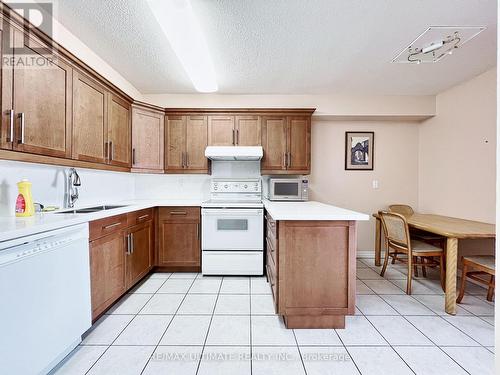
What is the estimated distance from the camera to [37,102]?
1.61 m

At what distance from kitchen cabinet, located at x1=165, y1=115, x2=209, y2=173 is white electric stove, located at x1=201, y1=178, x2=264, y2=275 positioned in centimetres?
71

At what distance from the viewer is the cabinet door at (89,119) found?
78.1 inches

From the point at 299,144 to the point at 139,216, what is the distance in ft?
7.18

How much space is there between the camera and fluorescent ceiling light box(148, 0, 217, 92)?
151 cm

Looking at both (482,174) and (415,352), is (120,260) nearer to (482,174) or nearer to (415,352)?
(415,352)

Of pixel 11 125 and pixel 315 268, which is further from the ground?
pixel 11 125

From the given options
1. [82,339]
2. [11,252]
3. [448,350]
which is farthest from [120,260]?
[448,350]

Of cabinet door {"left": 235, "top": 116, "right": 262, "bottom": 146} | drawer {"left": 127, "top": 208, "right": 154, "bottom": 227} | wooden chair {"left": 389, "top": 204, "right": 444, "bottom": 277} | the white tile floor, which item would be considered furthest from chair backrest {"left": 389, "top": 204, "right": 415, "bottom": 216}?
drawer {"left": 127, "top": 208, "right": 154, "bottom": 227}

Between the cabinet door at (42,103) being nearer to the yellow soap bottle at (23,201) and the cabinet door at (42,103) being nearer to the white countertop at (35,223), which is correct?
the yellow soap bottle at (23,201)

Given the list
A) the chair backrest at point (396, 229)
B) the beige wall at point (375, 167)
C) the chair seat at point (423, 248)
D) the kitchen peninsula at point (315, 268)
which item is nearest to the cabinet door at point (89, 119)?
the kitchen peninsula at point (315, 268)

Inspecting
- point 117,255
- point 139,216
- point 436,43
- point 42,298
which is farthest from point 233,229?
point 436,43

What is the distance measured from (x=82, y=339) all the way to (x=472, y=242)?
4.05m

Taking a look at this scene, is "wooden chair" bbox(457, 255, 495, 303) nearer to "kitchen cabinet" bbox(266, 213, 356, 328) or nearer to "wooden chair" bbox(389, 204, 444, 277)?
"wooden chair" bbox(389, 204, 444, 277)

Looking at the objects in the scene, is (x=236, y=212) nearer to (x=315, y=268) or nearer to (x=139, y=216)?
(x=139, y=216)
